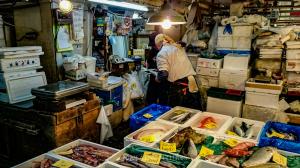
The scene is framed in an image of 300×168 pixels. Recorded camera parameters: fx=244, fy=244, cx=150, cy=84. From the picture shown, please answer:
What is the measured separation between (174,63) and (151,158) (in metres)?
3.30

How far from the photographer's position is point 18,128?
4.22m

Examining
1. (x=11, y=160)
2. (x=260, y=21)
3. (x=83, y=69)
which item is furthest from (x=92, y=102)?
(x=260, y=21)

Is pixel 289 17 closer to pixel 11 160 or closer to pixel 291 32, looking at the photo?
pixel 291 32

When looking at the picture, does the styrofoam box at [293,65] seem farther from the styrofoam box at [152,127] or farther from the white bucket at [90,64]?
the white bucket at [90,64]

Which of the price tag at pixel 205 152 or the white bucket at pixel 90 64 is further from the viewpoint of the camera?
the white bucket at pixel 90 64

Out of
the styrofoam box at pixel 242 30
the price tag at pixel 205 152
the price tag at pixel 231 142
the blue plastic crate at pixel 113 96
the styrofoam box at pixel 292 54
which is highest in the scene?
the styrofoam box at pixel 242 30

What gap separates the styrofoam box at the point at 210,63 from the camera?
18.6ft

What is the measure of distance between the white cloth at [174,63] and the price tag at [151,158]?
3.03 m

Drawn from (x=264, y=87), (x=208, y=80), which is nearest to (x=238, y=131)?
(x=264, y=87)

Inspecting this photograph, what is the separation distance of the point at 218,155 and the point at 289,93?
3436 millimetres

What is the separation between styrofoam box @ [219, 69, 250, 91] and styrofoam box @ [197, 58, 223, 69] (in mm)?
179

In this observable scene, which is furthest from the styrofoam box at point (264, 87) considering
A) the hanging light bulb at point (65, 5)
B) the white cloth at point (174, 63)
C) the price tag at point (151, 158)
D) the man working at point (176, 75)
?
the hanging light bulb at point (65, 5)

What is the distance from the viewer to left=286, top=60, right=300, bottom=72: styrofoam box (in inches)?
205

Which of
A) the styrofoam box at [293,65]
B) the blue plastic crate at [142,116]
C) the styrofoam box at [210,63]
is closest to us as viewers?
the blue plastic crate at [142,116]
